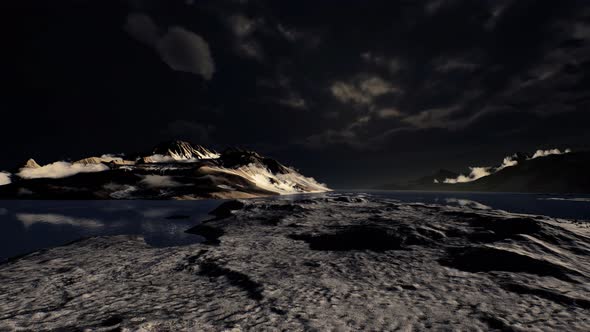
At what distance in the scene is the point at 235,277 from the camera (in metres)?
11.3

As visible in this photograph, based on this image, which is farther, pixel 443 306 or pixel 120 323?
pixel 443 306

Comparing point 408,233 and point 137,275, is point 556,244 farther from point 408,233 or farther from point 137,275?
point 137,275

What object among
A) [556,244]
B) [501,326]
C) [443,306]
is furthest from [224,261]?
[556,244]

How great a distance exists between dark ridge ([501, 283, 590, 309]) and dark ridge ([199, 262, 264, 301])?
8.79 meters

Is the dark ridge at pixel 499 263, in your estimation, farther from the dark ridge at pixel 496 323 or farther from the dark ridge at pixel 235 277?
the dark ridge at pixel 235 277

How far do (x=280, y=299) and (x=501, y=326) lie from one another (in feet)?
19.5

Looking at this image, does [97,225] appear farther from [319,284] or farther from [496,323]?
[496,323]

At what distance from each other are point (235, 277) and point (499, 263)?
11.8 metres

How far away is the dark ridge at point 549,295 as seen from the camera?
27.7 ft

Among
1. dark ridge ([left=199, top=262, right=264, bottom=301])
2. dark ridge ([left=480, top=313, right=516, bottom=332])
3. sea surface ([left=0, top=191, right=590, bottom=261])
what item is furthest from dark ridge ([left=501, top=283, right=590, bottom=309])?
sea surface ([left=0, top=191, right=590, bottom=261])

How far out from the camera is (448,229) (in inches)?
795

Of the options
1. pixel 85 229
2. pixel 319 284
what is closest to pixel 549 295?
pixel 319 284

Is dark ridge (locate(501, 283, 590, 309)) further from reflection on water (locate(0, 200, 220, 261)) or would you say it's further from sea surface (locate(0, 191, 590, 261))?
reflection on water (locate(0, 200, 220, 261))

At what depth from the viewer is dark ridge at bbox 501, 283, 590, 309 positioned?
27.7 ft
